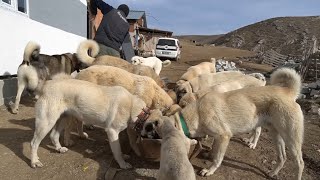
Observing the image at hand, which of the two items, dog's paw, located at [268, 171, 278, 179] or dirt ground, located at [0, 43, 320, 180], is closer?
dirt ground, located at [0, 43, 320, 180]

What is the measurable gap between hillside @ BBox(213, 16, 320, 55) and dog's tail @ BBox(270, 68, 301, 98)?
60286 mm

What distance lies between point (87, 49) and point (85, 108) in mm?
2770

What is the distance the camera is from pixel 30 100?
A: 9.27m

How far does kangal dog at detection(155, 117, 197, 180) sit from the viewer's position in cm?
386

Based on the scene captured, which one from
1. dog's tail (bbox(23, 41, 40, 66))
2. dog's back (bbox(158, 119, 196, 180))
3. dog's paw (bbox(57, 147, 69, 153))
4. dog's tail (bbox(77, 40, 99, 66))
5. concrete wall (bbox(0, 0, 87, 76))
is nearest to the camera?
dog's back (bbox(158, 119, 196, 180))

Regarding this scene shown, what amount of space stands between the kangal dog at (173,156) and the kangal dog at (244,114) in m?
0.38

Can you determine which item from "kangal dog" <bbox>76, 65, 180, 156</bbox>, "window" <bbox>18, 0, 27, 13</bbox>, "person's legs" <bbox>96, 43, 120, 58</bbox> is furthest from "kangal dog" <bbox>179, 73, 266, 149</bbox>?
"window" <bbox>18, 0, 27, 13</bbox>

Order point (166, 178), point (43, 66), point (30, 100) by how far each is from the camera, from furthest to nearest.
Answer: point (30, 100) → point (43, 66) → point (166, 178)

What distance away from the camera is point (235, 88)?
7668 mm

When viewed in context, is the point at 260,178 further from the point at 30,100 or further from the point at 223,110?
the point at 30,100

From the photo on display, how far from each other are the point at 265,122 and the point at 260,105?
0.28 metres

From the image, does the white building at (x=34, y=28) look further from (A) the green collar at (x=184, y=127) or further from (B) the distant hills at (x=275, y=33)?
(B) the distant hills at (x=275, y=33)

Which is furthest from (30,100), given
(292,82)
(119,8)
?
(292,82)

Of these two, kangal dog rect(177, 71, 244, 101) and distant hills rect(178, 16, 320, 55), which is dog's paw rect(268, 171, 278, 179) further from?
distant hills rect(178, 16, 320, 55)
